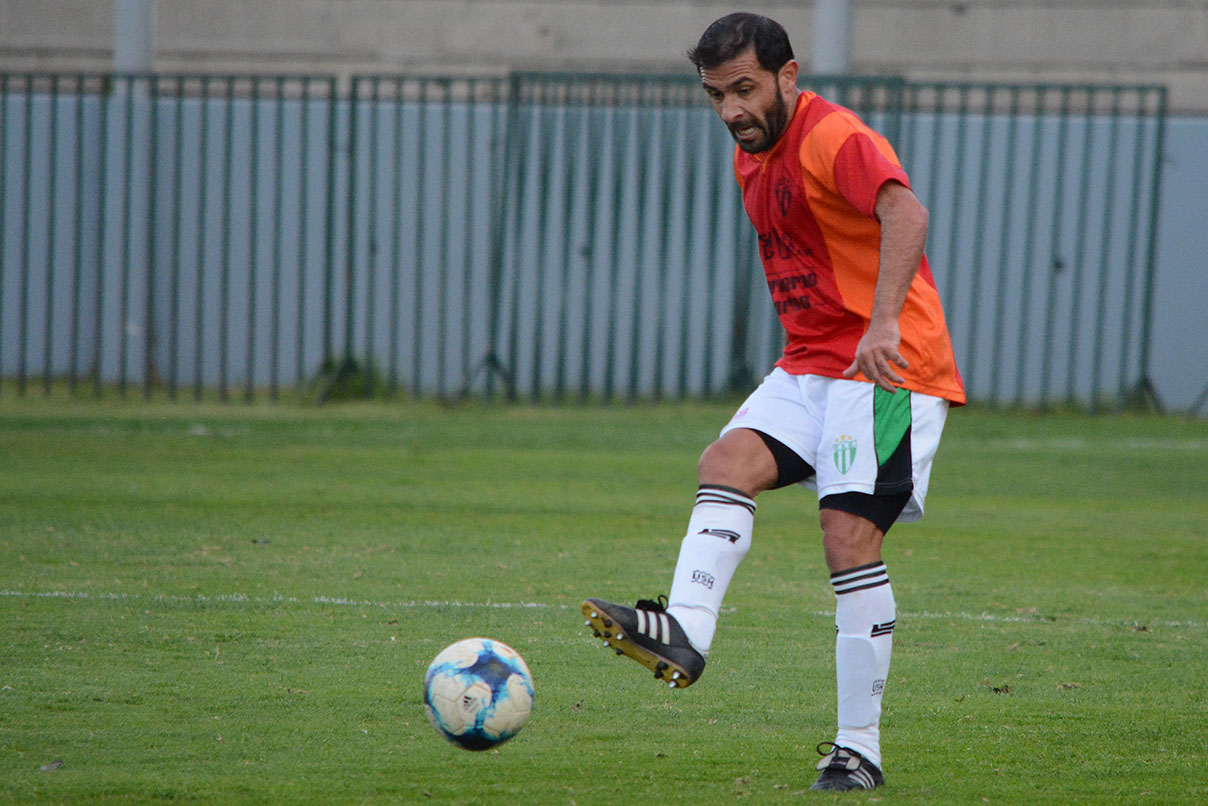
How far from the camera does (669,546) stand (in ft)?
23.2

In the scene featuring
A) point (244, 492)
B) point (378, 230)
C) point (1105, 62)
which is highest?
point (1105, 62)

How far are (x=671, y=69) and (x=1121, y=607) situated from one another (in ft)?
Result: 36.5

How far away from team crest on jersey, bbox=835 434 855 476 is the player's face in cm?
85

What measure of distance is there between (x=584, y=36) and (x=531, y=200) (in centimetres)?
214

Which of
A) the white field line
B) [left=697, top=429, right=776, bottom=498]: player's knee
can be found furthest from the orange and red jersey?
the white field line

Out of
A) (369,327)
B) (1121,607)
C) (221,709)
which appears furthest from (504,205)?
(221,709)

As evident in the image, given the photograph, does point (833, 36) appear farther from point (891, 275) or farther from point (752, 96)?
point (891, 275)

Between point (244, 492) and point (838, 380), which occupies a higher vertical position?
point (838, 380)

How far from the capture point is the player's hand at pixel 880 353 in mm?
3566

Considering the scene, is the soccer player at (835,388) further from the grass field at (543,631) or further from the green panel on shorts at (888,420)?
the grass field at (543,631)

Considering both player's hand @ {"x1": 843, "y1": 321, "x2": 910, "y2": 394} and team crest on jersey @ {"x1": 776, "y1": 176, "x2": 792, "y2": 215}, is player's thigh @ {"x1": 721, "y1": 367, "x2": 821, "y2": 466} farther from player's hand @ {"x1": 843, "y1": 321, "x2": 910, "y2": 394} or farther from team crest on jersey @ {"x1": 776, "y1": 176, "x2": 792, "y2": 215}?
team crest on jersey @ {"x1": 776, "y1": 176, "x2": 792, "y2": 215}

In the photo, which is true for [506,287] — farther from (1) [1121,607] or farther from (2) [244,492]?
(1) [1121,607]

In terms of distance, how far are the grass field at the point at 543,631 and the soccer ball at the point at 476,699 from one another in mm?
140

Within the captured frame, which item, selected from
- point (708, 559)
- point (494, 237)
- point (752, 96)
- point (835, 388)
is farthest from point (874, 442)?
point (494, 237)
